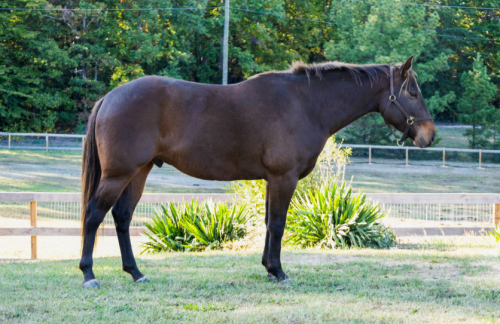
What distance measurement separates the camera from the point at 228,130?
4711 millimetres

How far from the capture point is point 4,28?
30.7m

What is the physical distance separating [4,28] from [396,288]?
32.3 meters

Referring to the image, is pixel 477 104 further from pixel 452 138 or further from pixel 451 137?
pixel 451 137

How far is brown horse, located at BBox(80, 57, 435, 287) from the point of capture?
4.55 metres

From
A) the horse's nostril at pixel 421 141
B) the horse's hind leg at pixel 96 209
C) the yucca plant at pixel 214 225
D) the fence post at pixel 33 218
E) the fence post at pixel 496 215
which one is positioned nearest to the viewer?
the horse's hind leg at pixel 96 209

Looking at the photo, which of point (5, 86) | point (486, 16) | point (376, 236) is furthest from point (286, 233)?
point (486, 16)

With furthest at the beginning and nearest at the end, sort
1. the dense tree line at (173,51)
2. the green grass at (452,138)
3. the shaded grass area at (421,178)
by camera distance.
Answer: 1. the green grass at (452,138)
2. the dense tree line at (173,51)
3. the shaded grass area at (421,178)

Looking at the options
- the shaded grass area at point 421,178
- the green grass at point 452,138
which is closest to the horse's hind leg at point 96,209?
the shaded grass area at point 421,178

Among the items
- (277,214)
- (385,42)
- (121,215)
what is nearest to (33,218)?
(121,215)

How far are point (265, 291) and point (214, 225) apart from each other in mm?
3325

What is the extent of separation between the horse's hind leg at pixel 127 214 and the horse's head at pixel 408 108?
99.0 inches

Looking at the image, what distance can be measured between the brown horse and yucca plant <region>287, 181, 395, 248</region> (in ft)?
8.54

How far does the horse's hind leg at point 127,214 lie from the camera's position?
16.3ft

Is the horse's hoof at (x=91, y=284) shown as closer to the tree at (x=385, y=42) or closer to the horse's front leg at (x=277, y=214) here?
the horse's front leg at (x=277, y=214)
